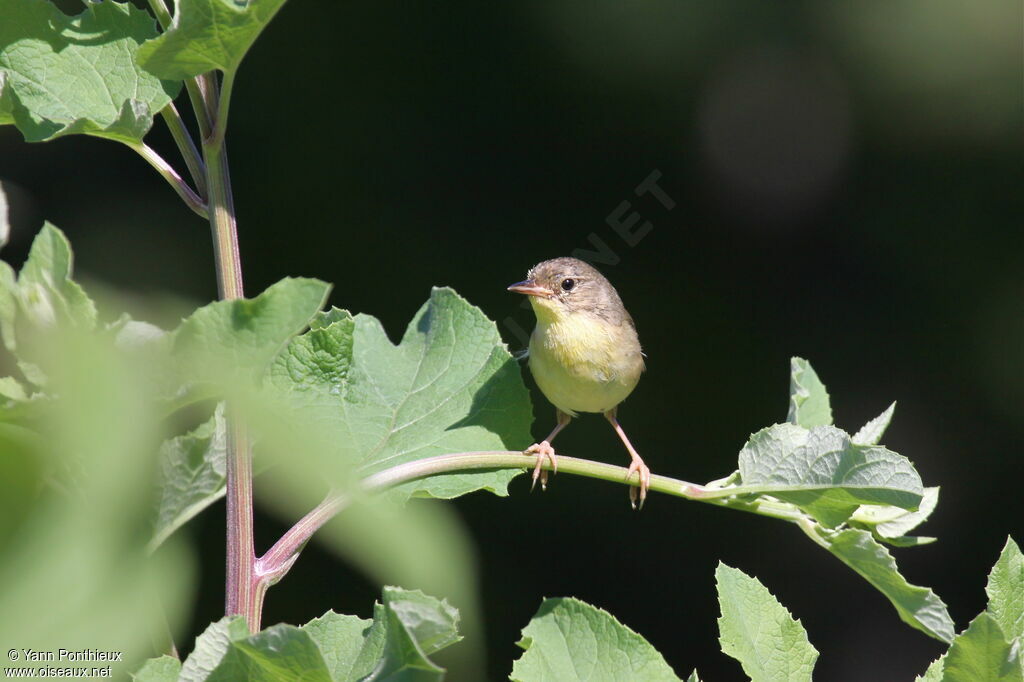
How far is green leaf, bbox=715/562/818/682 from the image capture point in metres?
1.35

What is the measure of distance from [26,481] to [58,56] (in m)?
1.17

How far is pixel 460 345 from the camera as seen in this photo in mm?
1904

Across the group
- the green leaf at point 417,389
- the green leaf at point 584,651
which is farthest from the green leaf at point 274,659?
the green leaf at point 417,389

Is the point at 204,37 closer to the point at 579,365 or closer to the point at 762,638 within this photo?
the point at 762,638

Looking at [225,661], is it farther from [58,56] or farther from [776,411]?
[776,411]

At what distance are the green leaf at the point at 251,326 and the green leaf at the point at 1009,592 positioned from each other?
93 cm

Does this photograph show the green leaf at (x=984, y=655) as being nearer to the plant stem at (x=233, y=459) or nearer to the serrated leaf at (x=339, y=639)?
the serrated leaf at (x=339, y=639)

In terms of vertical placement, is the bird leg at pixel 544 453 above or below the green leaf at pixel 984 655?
below

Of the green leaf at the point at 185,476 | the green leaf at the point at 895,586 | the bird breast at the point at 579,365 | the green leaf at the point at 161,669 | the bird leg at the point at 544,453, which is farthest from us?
the bird breast at the point at 579,365

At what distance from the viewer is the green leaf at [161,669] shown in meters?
1.07

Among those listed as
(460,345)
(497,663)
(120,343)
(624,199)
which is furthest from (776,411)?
(120,343)

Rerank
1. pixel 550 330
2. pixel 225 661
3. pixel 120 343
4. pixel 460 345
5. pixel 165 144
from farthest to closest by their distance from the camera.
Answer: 1. pixel 165 144
2. pixel 550 330
3. pixel 460 345
4. pixel 225 661
5. pixel 120 343

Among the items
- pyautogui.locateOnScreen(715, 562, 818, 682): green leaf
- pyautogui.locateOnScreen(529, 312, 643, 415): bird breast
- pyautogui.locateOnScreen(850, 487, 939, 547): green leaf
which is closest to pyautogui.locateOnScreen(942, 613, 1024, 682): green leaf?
pyautogui.locateOnScreen(715, 562, 818, 682): green leaf

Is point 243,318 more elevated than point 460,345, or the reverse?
point 243,318
